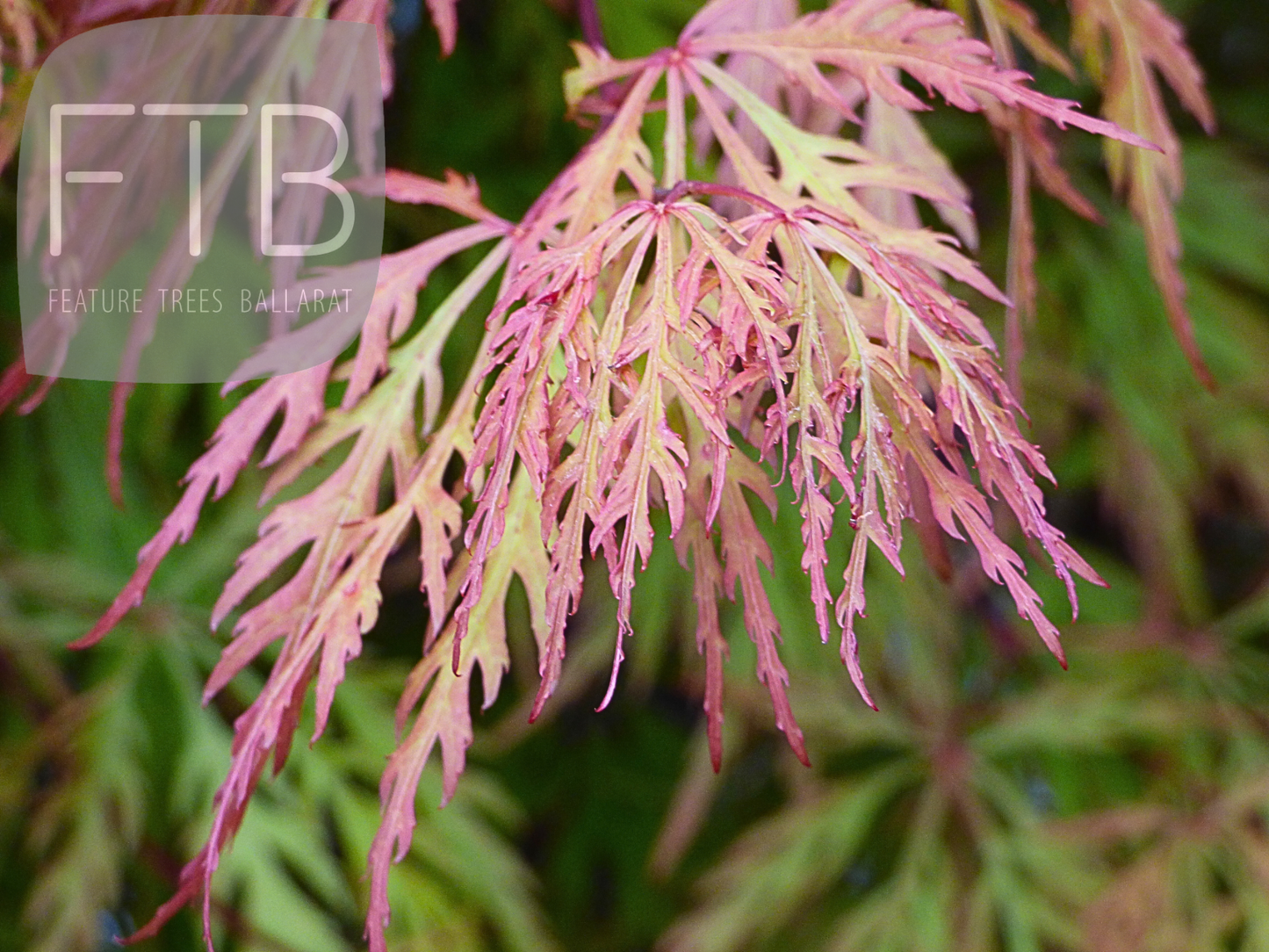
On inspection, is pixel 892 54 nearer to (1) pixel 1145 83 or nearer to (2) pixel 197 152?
(1) pixel 1145 83

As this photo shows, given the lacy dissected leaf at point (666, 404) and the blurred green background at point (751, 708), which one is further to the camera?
the blurred green background at point (751, 708)

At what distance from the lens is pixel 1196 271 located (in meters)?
1.32

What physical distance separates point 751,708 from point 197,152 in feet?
2.51

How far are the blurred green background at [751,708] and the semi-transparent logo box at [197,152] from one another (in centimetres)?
47

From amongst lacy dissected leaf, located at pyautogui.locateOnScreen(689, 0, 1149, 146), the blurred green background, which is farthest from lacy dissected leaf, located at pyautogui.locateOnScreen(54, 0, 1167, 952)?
the blurred green background

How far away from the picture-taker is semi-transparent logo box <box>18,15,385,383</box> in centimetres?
52

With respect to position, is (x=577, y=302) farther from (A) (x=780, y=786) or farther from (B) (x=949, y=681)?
(A) (x=780, y=786)

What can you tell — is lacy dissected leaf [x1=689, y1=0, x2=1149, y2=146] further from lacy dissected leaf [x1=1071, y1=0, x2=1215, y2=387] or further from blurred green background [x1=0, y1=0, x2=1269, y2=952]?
blurred green background [x1=0, y1=0, x2=1269, y2=952]

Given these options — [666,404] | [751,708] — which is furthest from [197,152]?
[751,708]

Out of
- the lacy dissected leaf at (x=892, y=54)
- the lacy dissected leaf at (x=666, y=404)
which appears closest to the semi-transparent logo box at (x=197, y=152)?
the lacy dissected leaf at (x=666, y=404)

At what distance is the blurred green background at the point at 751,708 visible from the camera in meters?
0.99

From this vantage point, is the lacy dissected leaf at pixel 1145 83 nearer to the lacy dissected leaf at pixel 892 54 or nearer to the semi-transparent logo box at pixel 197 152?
the lacy dissected leaf at pixel 892 54

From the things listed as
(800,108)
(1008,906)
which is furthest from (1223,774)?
(800,108)

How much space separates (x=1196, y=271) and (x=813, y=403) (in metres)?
1.18
